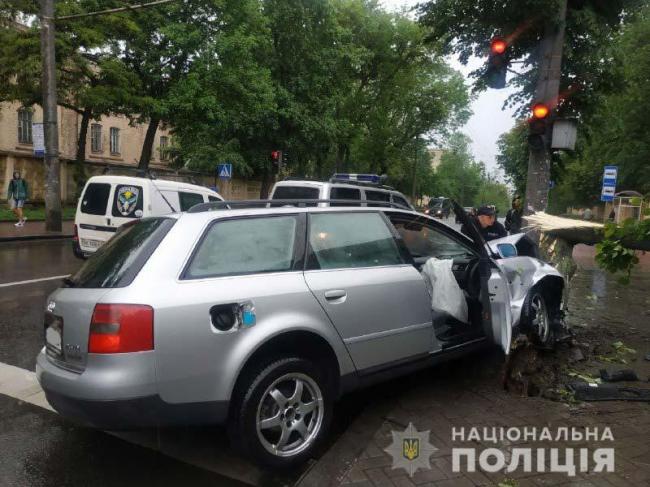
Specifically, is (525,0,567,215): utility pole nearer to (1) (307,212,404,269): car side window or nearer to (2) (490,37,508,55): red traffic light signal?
(2) (490,37,508,55): red traffic light signal

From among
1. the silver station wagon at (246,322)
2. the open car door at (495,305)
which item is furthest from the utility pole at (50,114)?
the open car door at (495,305)

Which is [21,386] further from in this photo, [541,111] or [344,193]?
[541,111]

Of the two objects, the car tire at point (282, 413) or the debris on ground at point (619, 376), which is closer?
the car tire at point (282, 413)

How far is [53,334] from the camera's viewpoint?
10.2 feet

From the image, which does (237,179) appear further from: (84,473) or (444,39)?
(84,473)

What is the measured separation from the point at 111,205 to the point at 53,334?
7.31 meters

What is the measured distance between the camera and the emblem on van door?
32.4ft

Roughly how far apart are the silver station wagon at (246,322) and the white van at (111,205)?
6637 mm

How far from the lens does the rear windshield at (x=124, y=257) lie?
2955mm

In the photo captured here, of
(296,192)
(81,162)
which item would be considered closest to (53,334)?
(296,192)

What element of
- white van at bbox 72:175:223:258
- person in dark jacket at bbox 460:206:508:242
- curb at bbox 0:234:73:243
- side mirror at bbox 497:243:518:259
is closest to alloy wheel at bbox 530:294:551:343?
side mirror at bbox 497:243:518:259

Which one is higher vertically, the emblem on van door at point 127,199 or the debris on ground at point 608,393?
the emblem on van door at point 127,199

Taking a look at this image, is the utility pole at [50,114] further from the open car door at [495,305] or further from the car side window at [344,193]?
the open car door at [495,305]

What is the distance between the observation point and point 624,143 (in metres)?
28.6
